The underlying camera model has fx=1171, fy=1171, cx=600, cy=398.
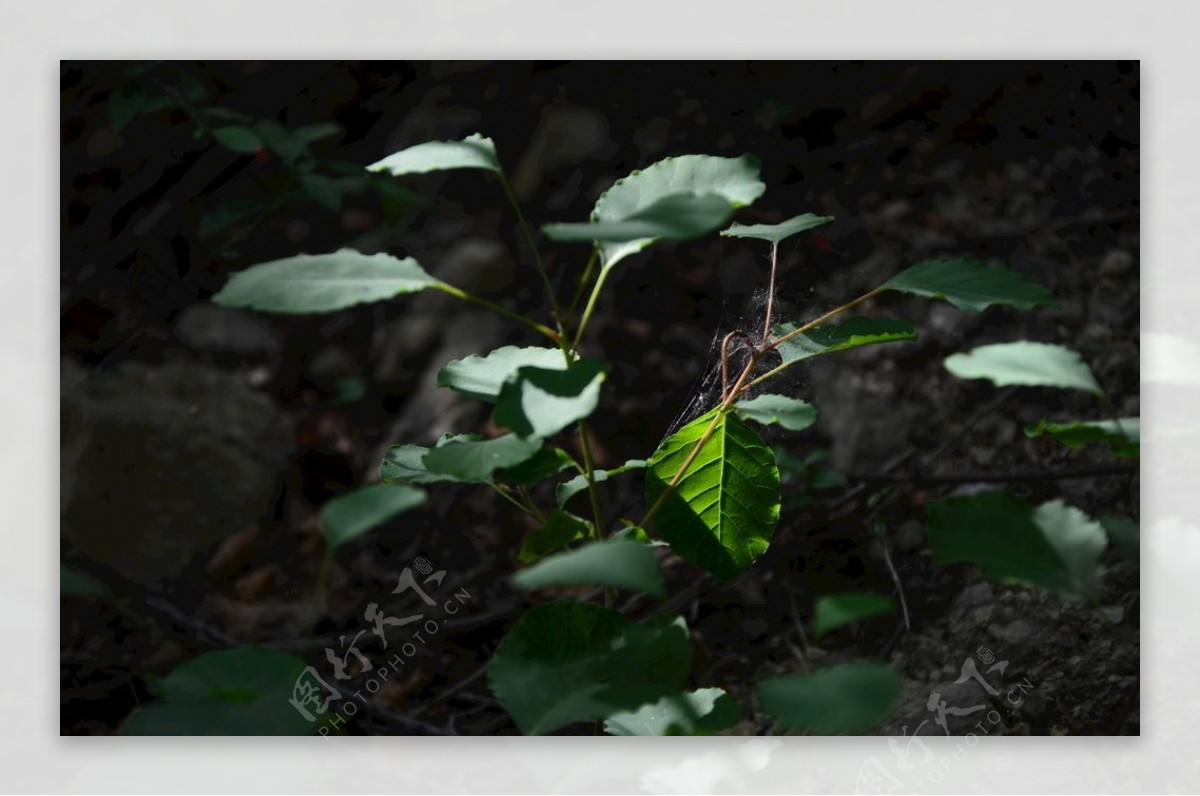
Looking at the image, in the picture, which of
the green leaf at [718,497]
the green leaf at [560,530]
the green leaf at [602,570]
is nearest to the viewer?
the green leaf at [602,570]

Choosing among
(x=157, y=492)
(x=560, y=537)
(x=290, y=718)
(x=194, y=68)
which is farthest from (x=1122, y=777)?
(x=194, y=68)

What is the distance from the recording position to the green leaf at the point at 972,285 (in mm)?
678

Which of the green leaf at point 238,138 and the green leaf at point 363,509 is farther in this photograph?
the green leaf at point 238,138

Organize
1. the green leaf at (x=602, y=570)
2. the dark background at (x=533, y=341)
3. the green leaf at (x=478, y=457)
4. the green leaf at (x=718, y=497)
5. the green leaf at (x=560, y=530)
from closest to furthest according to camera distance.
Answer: the green leaf at (x=602, y=570)
the green leaf at (x=478, y=457)
the green leaf at (x=560, y=530)
the green leaf at (x=718, y=497)
the dark background at (x=533, y=341)

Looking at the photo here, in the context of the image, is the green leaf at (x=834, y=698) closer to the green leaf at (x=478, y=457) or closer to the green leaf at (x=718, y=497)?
the green leaf at (x=478, y=457)

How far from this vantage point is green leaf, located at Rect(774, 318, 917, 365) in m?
0.75

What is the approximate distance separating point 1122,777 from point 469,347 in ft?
3.14

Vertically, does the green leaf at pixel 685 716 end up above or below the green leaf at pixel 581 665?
below

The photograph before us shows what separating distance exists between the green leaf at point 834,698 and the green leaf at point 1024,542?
0.07 m

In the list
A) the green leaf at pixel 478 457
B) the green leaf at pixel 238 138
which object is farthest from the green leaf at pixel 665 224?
the green leaf at pixel 238 138

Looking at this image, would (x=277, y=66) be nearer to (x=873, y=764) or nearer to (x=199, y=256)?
(x=199, y=256)

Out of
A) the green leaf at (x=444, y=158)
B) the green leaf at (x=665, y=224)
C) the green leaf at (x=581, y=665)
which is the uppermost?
the green leaf at (x=444, y=158)

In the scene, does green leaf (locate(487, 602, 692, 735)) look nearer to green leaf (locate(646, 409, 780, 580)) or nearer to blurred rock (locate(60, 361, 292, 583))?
green leaf (locate(646, 409, 780, 580))

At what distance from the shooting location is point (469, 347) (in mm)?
1616
